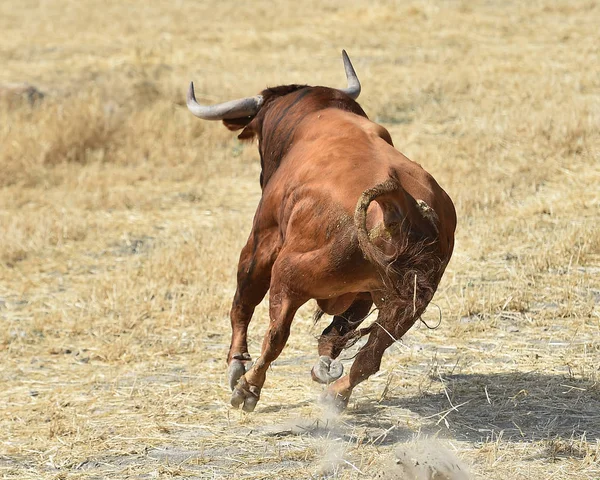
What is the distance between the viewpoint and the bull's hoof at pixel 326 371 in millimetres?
5441

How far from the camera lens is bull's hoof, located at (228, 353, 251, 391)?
5429mm

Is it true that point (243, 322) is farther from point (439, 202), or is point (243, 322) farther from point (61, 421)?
point (439, 202)

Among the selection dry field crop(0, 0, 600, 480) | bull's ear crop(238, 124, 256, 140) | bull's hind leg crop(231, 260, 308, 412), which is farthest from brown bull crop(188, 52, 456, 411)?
dry field crop(0, 0, 600, 480)

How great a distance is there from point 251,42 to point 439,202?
528 inches

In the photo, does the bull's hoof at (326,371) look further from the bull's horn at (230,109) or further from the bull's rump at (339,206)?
the bull's horn at (230,109)

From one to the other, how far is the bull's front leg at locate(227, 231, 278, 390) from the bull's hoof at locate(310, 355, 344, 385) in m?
0.38

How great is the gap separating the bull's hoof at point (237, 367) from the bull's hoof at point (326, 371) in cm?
37

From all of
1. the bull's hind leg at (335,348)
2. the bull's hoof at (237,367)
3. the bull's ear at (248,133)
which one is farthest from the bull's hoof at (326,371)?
the bull's ear at (248,133)

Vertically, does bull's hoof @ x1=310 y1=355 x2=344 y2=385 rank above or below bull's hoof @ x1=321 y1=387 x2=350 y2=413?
below

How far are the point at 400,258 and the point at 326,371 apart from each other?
4.37 ft

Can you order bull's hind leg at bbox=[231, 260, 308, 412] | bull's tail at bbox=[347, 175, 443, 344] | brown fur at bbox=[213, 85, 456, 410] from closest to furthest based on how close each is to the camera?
1. bull's tail at bbox=[347, 175, 443, 344]
2. brown fur at bbox=[213, 85, 456, 410]
3. bull's hind leg at bbox=[231, 260, 308, 412]

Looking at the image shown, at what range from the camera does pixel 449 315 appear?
6598 mm

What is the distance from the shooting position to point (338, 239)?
14.5ft

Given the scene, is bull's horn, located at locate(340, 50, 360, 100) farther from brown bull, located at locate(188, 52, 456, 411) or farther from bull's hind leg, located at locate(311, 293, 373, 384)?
bull's hind leg, located at locate(311, 293, 373, 384)
